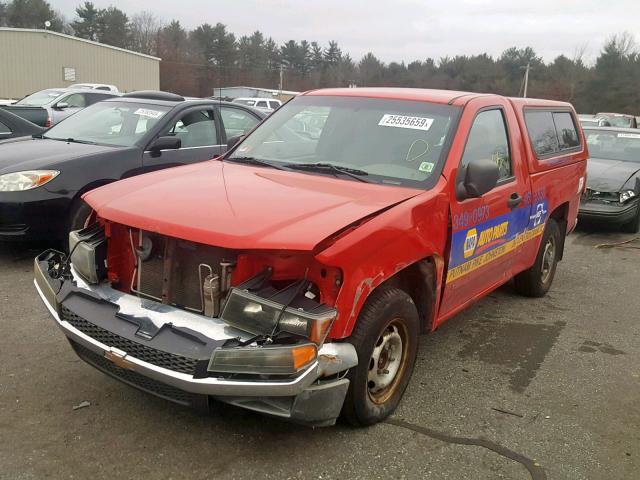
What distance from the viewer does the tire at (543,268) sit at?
5.55m

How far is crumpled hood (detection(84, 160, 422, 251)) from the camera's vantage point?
2.73m

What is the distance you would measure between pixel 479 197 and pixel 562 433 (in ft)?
4.80

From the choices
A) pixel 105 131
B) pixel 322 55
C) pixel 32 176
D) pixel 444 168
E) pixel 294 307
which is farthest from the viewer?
pixel 322 55

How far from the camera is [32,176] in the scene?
547 centimetres

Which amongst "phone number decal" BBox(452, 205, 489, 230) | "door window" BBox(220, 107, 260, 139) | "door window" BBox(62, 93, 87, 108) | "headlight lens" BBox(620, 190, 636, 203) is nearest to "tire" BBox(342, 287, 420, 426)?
"phone number decal" BBox(452, 205, 489, 230)

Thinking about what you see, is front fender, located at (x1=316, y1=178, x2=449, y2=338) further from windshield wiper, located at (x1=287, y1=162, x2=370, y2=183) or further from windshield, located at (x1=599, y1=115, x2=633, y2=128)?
windshield, located at (x1=599, y1=115, x2=633, y2=128)

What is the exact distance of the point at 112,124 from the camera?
671cm

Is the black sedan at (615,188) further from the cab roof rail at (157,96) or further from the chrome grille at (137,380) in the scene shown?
the chrome grille at (137,380)

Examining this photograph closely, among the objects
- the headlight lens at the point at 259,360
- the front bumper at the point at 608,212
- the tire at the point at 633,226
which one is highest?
the headlight lens at the point at 259,360

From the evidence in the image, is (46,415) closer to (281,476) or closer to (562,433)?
(281,476)

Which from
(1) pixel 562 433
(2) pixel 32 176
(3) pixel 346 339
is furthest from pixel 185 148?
(1) pixel 562 433

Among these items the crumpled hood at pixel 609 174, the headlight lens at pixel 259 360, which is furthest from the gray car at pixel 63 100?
the headlight lens at pixel 259 360

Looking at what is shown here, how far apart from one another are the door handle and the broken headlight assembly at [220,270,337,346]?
2.21m

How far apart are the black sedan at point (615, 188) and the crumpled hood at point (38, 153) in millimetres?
7073
